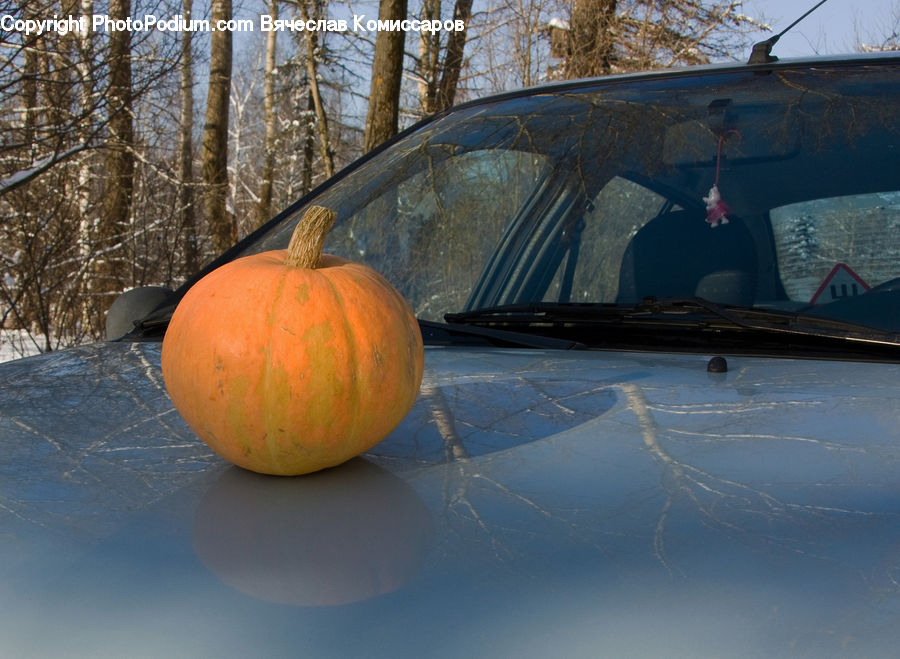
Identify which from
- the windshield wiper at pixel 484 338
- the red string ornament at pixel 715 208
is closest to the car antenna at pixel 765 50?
the red string ornament at pixel 715 208

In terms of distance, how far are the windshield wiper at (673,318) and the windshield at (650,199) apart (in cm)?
4

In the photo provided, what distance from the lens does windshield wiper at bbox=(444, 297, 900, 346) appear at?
5.43 ft

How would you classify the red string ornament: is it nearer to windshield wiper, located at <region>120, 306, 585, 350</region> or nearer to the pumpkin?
windshield wiper, located at <region>120, 306, 585, 350</region>

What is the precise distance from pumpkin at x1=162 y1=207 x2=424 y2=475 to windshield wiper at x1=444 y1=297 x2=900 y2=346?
27.7 inches

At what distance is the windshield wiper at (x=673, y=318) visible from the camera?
65.1 inches

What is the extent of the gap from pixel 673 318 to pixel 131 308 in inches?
47.2

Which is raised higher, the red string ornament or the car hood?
the red string ornament

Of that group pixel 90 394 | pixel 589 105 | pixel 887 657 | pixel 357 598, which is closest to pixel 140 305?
pixel 90 394

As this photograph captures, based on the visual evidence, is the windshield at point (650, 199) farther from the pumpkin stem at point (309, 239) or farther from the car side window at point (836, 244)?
the pumpkin stem at point (309, 239)

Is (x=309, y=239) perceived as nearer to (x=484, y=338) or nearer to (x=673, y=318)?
(x=484, y=338)

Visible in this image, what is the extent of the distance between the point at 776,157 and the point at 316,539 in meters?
1.44

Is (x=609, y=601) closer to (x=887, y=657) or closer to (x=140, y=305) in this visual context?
(x=887, y=657)

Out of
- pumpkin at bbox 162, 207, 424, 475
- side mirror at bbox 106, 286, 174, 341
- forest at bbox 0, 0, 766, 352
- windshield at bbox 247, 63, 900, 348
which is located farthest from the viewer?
forest at bbox 0, 0, 766, 352

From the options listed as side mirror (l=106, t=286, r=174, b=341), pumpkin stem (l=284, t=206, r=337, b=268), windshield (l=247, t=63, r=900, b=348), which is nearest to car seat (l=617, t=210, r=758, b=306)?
windshield (l=247, t=63, r=900, b=348)
